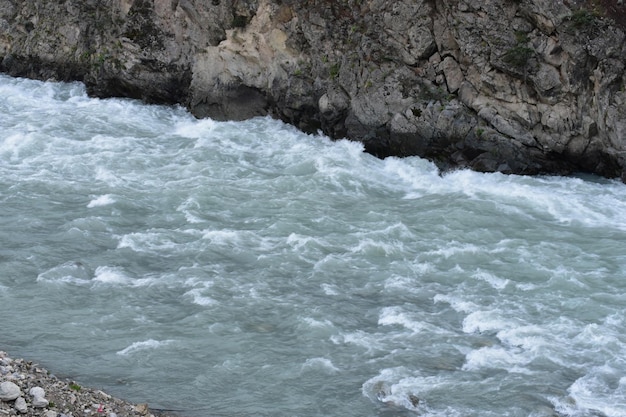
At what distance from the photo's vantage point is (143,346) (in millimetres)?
15336

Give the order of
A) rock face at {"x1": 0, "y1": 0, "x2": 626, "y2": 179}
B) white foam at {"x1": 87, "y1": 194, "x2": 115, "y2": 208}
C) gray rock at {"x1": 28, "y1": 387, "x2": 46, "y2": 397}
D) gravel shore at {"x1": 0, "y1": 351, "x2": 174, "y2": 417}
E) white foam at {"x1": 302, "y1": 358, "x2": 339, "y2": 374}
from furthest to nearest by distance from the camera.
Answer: rock face at {"x1": 0, "y1": 0, "x2": 626, "y2": 179} < white foam at {"x1": 87, "y1": 194, "x2": 115, "y2": 208} < white foam at {"x1": 302, "y1": 358, "x2": 339, "y2": 374} < gray rock at {"x1": 28, "y1": 387, "x2": 46, "y2": 397} < gravel shore at {"x1": 0, "y1": 351, "x2": 174, "y2": 417}

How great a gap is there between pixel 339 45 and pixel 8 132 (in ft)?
39.3

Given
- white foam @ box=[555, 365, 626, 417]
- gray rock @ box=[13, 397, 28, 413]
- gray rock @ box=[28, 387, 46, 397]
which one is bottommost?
gray rock @ box=[28, 387, 46, 397]

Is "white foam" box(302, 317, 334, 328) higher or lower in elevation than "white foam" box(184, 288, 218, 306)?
higher

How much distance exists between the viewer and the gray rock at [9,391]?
39.3ft

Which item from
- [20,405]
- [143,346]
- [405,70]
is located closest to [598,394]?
[143,346]

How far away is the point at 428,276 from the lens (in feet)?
62.1

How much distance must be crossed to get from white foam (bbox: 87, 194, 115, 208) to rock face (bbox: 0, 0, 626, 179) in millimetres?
9168

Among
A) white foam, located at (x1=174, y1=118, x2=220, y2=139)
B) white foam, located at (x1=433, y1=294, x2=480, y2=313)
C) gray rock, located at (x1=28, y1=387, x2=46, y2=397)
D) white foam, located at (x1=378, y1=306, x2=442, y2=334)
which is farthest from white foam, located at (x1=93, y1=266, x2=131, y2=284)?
white foam, located at (x1=174, y1=118, x2=220, y2=139)

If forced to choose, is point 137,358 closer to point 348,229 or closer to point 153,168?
point 348,229

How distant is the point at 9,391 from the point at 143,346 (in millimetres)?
3499

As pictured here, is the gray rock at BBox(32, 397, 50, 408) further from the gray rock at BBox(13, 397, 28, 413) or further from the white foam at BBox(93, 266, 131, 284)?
the white foam at BBox(93, 266, 131, 284)

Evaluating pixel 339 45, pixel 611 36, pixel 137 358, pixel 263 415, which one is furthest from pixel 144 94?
pixel 263 415

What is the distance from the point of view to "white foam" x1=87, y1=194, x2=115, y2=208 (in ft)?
73.4
